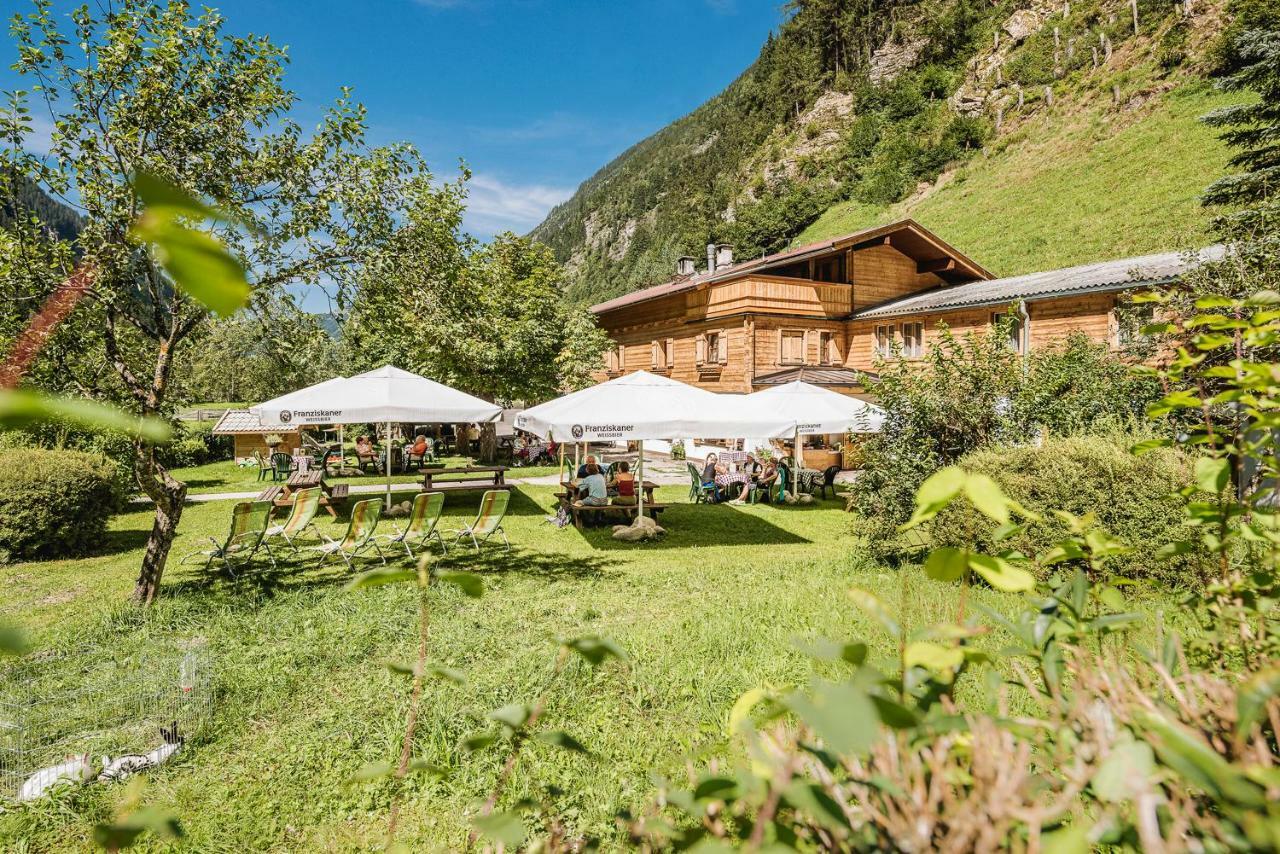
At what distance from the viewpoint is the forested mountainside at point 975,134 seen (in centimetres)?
3197

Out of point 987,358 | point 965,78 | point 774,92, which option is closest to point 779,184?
point 965,78

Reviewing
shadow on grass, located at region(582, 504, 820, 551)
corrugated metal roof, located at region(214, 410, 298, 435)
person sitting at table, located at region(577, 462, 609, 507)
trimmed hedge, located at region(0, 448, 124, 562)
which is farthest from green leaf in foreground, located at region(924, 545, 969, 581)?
corrugated metal roof, located at region(214, 410, 298, 435)

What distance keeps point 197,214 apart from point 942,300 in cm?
2499

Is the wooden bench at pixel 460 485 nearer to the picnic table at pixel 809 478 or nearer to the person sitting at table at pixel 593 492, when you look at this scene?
the person sitting at table at pixel 593 492

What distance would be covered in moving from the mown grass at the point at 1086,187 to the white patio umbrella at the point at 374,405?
88.1 feet

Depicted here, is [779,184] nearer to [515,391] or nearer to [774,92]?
[774,92]

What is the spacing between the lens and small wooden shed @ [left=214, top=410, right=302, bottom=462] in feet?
75.5

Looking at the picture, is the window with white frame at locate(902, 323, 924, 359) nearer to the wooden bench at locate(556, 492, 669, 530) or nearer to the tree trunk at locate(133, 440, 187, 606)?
the wooden bench at locate(556, 492, 669, 530)

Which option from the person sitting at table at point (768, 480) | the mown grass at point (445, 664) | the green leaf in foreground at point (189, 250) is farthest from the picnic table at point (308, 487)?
the green leaf in foreground at point (189, 250)

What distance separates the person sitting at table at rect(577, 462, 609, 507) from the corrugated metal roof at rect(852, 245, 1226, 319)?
39.9ft

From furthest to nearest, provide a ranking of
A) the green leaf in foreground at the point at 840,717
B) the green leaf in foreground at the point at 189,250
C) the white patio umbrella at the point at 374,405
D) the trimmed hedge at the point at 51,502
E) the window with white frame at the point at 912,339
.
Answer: the window with white frame at the point at 912,339
the white patio umbrella at the point at 374,405
the trimmed hedge at the point at 51,502
the green leaf in foreground at the point at 840,717
the green leaf in foreground at the point at 189,250

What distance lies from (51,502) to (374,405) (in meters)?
4.69

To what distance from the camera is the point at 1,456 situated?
954 centimetres

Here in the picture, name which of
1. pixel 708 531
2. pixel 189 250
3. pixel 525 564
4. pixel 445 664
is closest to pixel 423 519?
pixel 525 564
